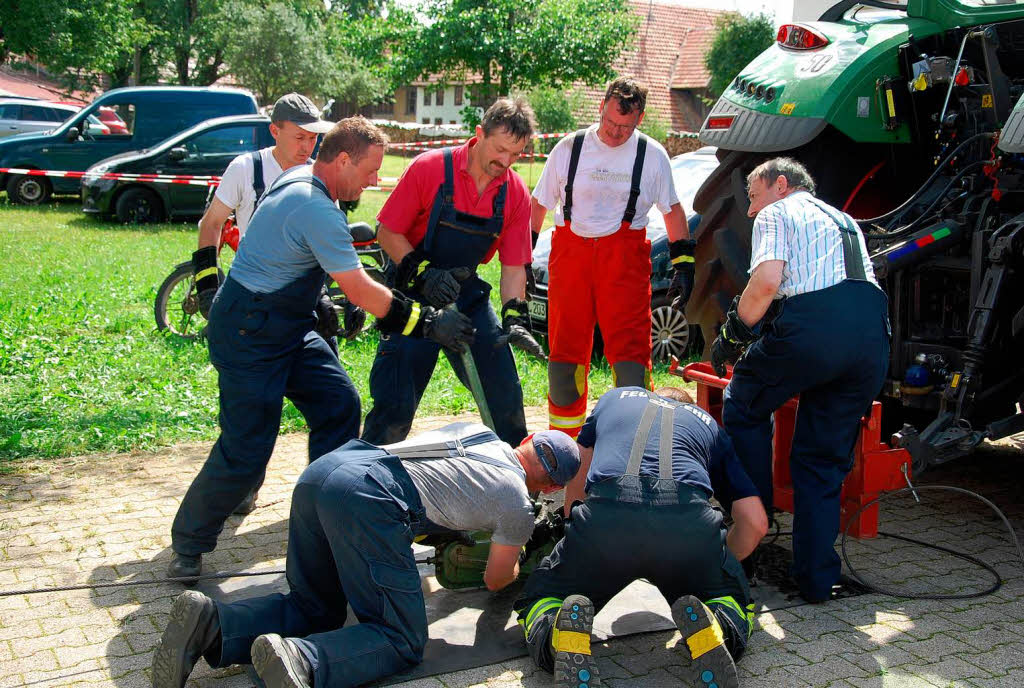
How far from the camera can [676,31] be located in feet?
124

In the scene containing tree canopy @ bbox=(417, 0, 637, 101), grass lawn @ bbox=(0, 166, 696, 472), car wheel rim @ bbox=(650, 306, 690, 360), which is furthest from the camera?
tree canopy @ bbox=(417, 0, 637, 101)

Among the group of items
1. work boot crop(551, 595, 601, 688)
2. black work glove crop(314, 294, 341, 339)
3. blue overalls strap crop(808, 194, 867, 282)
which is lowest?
work boot crop(551, 595, 601, 688)

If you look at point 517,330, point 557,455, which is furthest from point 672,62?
point 557,455

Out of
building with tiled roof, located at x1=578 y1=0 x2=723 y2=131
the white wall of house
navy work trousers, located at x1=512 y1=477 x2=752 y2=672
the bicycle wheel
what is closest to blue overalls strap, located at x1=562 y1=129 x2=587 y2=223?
navy work trousers, located at x1=512 y1=477 x2=752 y2=672

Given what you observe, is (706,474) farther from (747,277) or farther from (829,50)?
(829,50)

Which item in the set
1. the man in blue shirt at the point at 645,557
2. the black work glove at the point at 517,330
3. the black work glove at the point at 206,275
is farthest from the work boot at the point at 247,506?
the man in blue shirt at the point at 645,557

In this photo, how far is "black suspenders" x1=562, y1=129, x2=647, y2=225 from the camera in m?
5.13

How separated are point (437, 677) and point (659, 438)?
107 centimetres

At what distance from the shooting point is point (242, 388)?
12.9 feet

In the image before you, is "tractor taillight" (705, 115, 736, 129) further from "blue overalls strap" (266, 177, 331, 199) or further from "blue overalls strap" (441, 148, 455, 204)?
"blue overalls strap" (266, 177, 331, 199)

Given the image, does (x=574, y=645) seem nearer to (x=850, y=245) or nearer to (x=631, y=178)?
(x=850, y=245)

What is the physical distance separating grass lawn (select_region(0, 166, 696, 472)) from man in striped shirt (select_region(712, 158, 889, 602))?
2.95 metres

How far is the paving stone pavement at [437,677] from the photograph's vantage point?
334 centimetres

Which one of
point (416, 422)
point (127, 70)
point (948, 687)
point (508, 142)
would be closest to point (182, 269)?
point (416, 422)
